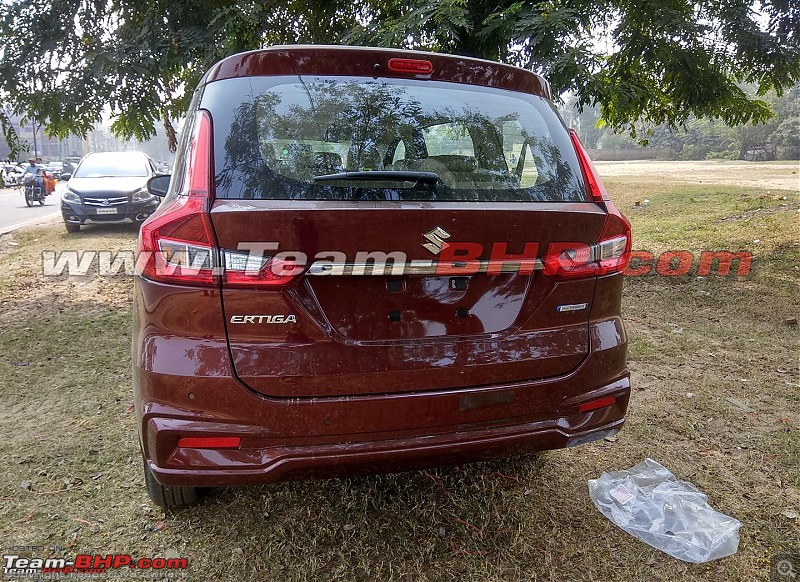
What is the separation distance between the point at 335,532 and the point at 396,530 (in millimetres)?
245

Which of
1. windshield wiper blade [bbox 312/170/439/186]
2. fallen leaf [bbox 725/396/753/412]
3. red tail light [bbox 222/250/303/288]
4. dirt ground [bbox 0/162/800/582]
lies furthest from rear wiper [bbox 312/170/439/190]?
fallen leaf [bbox 725/396/753/412]

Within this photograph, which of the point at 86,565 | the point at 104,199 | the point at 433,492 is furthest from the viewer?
the point at 104,199

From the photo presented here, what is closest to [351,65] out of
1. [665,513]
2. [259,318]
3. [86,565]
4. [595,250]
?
[259,318]

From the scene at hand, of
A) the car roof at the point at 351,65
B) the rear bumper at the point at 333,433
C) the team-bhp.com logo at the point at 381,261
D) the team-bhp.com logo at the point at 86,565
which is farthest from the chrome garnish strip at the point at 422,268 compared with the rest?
the team-bhp.com logo at the point at 86,565

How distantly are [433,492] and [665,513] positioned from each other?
970 mm

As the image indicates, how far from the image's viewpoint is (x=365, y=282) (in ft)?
5.81

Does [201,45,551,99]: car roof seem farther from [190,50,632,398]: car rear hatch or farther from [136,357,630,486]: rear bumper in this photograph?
[136,357,630,486]: rear bumper

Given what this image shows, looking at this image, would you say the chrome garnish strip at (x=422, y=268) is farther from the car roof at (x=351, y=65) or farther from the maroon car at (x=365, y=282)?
the car roof at (x=351, y=65)

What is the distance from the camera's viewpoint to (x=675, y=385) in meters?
3.78

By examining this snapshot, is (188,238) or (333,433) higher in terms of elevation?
(188,238)

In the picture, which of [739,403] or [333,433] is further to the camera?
[739,403]

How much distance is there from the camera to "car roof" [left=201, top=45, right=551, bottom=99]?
1948 mm

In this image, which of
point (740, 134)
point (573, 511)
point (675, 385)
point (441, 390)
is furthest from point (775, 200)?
point (740, 134)

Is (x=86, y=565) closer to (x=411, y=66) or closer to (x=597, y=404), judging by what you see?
(x=597, y=404)
